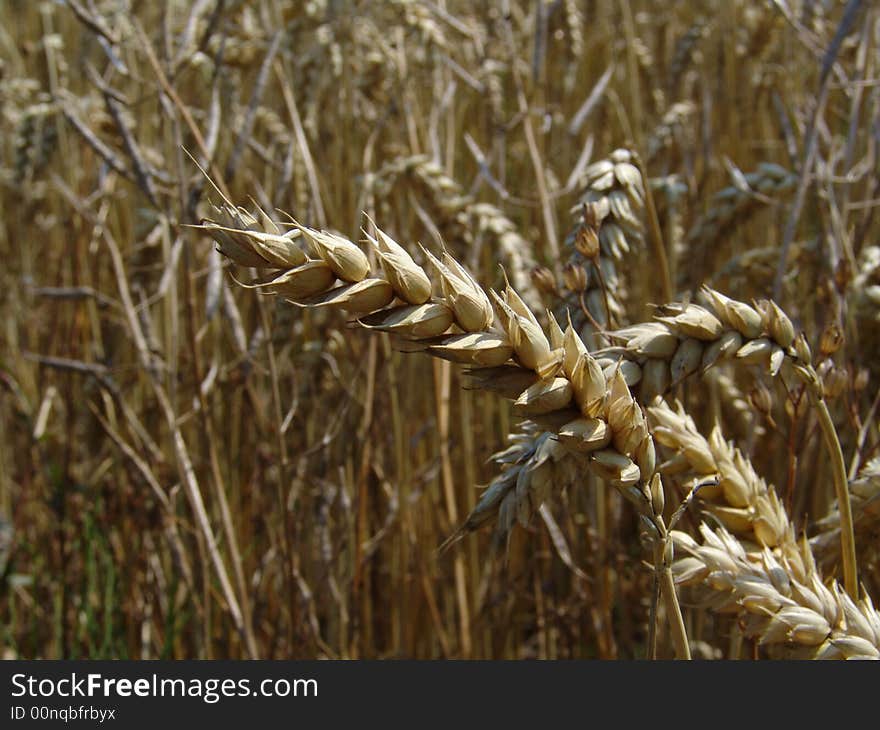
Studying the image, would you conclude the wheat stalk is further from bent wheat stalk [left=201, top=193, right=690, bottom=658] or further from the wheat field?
bent wheat stalk [left=201, top=193, right=690, bottom=658]

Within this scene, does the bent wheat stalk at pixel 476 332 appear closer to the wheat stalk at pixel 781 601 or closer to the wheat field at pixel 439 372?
the wheat field at pixel 439 372

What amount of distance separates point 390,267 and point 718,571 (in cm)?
38

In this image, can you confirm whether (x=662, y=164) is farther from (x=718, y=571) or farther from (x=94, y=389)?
(x=718, y=571)

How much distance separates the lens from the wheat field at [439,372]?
2.36 ft

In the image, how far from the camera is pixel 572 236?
102 cm

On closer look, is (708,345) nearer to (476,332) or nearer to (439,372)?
(476,332)

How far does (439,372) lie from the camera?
59.5 inches

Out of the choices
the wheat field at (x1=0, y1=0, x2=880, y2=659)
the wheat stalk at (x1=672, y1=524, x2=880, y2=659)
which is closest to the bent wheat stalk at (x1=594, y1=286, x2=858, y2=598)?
the wheat field at (x1=0, y1=0, x2=880, y2=659)

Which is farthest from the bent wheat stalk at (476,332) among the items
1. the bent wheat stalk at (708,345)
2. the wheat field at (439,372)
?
the bent wheat stalk at (708,345)

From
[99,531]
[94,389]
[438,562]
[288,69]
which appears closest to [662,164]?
[288,69]

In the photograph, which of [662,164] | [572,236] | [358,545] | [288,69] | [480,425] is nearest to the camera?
[572,236]

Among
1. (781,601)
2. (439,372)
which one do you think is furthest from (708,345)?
(439,372)

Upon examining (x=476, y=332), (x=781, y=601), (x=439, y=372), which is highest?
(x=439, y=372)

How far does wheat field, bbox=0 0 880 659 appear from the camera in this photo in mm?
721
